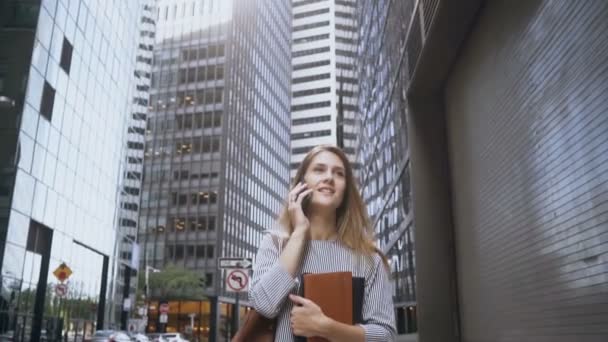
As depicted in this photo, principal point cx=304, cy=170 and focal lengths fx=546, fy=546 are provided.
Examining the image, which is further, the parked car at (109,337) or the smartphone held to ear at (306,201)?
the parked car at (109,337)

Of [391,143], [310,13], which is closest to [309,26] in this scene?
[310,13]

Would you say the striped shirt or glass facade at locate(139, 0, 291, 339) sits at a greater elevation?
glass facade at locate(139, 0, 291, 339)

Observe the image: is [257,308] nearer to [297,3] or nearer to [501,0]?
[501,0]

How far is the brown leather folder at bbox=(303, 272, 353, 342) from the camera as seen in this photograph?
2.17 metres

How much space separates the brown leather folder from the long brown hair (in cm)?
36

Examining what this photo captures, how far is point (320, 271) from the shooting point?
241 centimetres

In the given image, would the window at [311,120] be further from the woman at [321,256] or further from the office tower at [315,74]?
the woman at [321,256]

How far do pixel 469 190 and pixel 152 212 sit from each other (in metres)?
72.8

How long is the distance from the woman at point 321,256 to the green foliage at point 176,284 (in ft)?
211

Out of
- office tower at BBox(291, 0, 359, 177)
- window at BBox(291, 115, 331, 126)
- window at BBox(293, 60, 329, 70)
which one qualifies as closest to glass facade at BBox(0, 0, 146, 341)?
office tower at BBox(291, 0, 359, 177)

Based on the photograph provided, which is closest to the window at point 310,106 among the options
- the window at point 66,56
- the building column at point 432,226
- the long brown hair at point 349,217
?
the window at point 66,56

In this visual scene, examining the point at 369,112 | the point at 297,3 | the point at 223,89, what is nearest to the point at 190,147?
the point at 223,89

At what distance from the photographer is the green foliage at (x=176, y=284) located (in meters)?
64.4

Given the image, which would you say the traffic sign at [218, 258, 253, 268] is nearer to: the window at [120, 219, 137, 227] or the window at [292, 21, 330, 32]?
the window at [120, 219, 137, 227]
